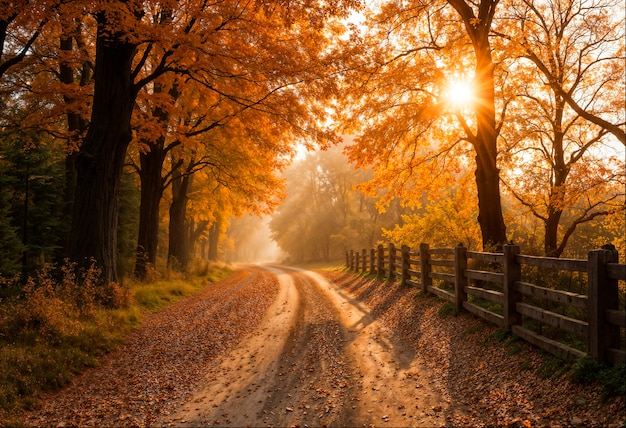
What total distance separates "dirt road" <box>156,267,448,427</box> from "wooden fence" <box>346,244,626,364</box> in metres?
1.66

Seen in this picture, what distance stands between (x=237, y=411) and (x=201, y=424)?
47 centimetres

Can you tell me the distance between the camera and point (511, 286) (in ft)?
21.2

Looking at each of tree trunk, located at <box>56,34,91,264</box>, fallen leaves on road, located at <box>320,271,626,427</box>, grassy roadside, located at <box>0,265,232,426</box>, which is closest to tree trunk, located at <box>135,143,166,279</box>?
tree trunk, located at <box>56,34,91,264</box>

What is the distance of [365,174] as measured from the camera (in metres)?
40.2

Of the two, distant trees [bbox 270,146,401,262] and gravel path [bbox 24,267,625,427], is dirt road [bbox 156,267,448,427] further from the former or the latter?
distant trees [bbox 270,146,401,262]

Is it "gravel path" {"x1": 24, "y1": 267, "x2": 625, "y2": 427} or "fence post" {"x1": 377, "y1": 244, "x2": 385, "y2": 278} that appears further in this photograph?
"fence post" {"x1": 377, "y1": 244, "x2": 385, "y2": 278}

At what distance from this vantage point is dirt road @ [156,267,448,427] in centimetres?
475

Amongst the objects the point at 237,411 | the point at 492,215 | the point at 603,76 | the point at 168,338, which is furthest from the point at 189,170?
the point at 603,76

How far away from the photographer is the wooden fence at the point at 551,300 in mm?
4531

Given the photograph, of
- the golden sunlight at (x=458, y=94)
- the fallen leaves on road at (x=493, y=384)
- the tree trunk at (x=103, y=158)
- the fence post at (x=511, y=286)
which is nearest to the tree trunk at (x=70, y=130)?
the tree trunk at (x=103, y=158)

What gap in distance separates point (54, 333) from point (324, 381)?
4.62m

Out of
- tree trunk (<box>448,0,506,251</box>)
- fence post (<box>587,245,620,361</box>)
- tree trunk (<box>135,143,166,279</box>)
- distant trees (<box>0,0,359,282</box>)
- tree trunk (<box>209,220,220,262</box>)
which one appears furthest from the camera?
tree trunk (<box>209,220,220,262</box>)

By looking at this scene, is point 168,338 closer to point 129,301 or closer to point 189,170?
point 129,301

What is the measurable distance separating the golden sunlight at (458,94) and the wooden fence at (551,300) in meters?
4.66
